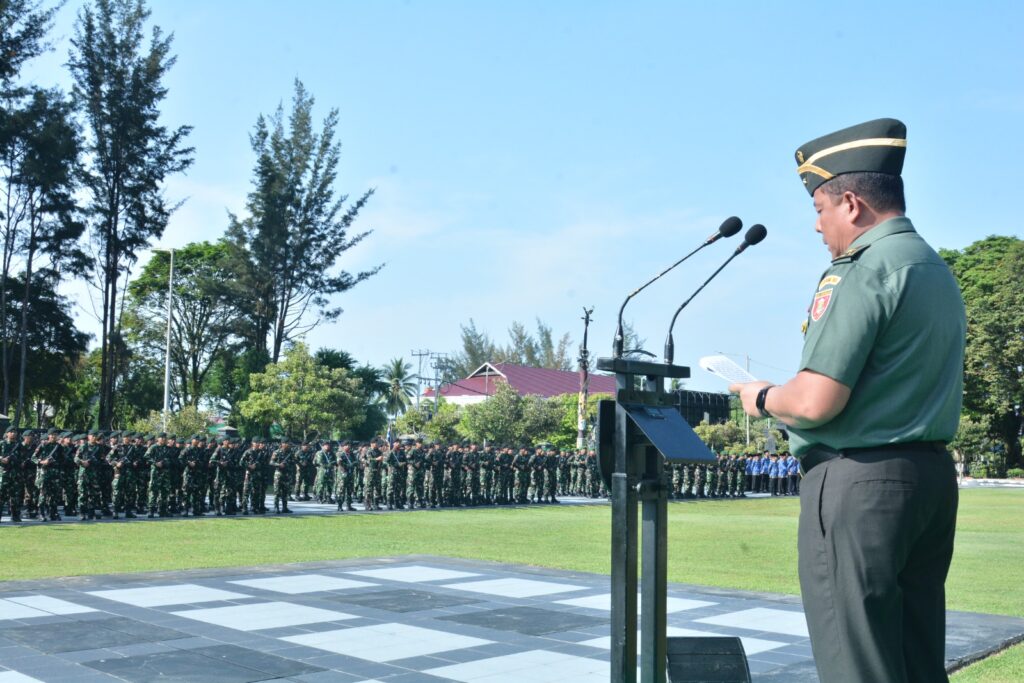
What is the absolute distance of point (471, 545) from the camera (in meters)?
14.0

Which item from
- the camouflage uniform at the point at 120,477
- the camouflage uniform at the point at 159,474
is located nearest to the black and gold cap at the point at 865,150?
the camouflage uniform at the point at 120,477

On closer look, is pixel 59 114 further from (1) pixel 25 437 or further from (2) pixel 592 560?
(2) pixel 592 560

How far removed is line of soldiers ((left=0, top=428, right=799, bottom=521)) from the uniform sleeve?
533 inches

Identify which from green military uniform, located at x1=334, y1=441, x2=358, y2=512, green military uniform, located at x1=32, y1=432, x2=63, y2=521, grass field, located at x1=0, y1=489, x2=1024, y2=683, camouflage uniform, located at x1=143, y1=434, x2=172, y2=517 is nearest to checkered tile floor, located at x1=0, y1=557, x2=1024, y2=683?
grass field, located at x1=0, y1=489, x2=1024, y2=683

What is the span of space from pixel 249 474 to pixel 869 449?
1950cm

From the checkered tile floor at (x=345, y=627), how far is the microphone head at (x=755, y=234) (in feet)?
8.72

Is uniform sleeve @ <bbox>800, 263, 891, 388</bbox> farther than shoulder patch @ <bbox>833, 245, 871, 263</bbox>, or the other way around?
shoulder patch @ <bbox>833, 245, 871, 263</bbox>

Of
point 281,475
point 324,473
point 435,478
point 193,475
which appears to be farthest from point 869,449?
point 435,478

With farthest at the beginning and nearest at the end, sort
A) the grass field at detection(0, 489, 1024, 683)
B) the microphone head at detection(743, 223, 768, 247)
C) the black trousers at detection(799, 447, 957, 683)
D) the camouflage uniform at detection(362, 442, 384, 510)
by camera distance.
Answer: the camouflage uniform at detection(362, 442, 384, 510) < the grass field at detection(0, 489, 1024, 683) < the microphone head at detection(743, 223, 768, 247) < the black trousers at detection(799, 447, 957, 683)

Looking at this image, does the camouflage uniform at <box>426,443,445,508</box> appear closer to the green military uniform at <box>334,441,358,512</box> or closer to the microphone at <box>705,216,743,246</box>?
the green military uniform at <box>334,441,358,512</box>

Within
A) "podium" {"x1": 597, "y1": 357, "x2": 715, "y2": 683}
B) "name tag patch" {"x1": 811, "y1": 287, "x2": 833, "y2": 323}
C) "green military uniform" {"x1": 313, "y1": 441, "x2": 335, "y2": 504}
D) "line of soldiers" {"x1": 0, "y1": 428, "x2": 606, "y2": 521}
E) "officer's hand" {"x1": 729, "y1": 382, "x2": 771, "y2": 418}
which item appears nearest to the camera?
"name tag patch" {"x1": 811, "y1": 287, "x2": 833, "y2": 323}

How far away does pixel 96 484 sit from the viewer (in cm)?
1823

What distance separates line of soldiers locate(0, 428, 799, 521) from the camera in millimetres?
17844

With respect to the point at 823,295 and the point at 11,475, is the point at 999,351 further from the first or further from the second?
the point at 823,295
